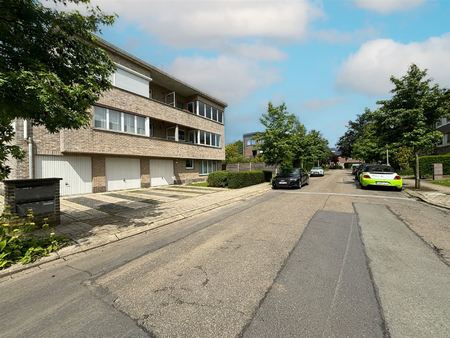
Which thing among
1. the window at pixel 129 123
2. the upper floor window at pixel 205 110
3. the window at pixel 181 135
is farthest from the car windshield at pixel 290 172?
the upper floor window at pixel 205 110

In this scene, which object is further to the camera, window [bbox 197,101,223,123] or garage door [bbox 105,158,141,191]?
window [bbox 197,101,223,123]

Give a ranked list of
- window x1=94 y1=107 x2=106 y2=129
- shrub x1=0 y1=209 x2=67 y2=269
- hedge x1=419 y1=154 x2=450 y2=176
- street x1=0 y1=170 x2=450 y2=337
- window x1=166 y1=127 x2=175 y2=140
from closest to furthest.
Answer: street x1=0 y1=170 x2=450 y2=337
shrub x1=0 y1=209 x2=67 y2=269
window x1=94 y1=107 x2=106 y2=129
window x1=166 y1=127 x2=175 y2=140
hedge x1=419 y1=154 x2=450 y2=176

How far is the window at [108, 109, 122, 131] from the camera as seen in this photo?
15.9 metres

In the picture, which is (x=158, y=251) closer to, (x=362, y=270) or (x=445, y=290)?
(x=362, y=270)

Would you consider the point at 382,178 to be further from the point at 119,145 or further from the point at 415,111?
the point at 119,145

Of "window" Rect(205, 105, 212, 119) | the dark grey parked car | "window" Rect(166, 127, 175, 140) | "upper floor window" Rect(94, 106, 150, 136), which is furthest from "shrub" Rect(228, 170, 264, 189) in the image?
"window" Rect(205, 105, 212, 119)

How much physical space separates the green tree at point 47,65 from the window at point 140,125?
11887 millimetres

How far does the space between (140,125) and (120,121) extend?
172 centimetres

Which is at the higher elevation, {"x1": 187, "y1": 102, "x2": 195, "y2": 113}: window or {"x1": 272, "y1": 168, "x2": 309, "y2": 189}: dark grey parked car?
{"x1": 187, "y1": 102, "x2": 195, "y2": 113}: window

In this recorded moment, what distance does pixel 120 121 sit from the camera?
1652 cm

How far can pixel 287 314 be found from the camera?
279 centimetres

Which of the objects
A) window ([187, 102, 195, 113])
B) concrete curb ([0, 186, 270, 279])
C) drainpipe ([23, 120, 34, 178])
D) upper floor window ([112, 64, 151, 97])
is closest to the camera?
concrete curb ([0, 186, 270, 279])

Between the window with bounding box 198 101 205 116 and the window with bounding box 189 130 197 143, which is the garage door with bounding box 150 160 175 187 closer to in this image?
the window with bounding box 189 130 197 143

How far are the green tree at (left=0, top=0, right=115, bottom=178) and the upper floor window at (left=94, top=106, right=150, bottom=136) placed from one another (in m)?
9.92
